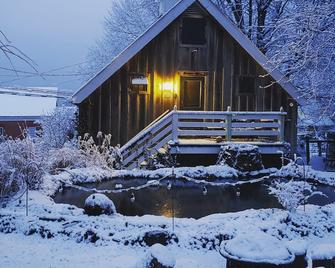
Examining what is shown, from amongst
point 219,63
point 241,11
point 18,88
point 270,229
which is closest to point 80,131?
point 219,63

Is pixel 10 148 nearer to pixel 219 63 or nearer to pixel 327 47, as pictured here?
pixel 327 47

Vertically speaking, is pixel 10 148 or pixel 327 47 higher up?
pixel 327 47

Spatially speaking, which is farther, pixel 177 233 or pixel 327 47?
pixel 327 47

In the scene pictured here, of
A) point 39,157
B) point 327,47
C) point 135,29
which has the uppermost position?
point 135,29

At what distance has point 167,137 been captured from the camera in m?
14.7

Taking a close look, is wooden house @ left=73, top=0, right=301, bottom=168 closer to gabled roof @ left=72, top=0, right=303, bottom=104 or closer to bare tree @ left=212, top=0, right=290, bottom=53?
gabled roof @ left=72, top=0, right=303, bottom=104

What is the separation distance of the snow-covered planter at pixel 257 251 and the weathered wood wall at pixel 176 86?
10.8 metres

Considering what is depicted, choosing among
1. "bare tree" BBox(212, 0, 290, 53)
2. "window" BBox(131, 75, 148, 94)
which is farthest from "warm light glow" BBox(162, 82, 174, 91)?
"bare tree" BBox(212, 0, 290, 53)

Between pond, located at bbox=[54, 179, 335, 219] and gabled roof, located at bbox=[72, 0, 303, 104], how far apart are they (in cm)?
380

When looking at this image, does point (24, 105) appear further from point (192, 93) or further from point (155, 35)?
point (155, 35)

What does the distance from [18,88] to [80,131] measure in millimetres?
25187

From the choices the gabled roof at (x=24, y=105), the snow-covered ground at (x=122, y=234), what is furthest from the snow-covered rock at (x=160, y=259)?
the gabled roof at (x=24, y=105)

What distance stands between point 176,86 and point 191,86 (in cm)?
66

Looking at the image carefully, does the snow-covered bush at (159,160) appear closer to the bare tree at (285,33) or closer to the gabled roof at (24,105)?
the bare tree at (285,33)
